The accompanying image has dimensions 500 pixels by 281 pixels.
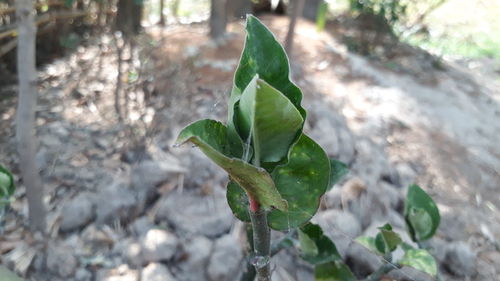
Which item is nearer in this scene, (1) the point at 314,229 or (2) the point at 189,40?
(1) the point at 314,229

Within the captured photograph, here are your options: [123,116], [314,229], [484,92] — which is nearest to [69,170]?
[123,116]

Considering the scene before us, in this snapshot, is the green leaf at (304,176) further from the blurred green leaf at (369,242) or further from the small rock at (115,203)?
the small rock at (115,203)

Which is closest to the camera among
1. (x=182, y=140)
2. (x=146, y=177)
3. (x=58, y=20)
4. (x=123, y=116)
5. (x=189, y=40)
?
(x=182, y=140)

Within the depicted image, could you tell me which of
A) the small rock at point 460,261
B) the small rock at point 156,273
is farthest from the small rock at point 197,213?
the small rock at point 460,261

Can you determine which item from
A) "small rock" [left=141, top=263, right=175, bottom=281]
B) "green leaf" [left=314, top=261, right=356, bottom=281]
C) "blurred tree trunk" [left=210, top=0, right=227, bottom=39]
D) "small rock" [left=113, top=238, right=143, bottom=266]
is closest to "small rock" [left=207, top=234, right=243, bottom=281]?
"small rock" [left=141, top=263, right=175, bottom=281]

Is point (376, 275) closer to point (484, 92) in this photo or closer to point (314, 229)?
point (314, 229)

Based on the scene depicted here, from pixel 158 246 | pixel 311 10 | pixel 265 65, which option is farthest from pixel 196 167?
pixel 311 10
